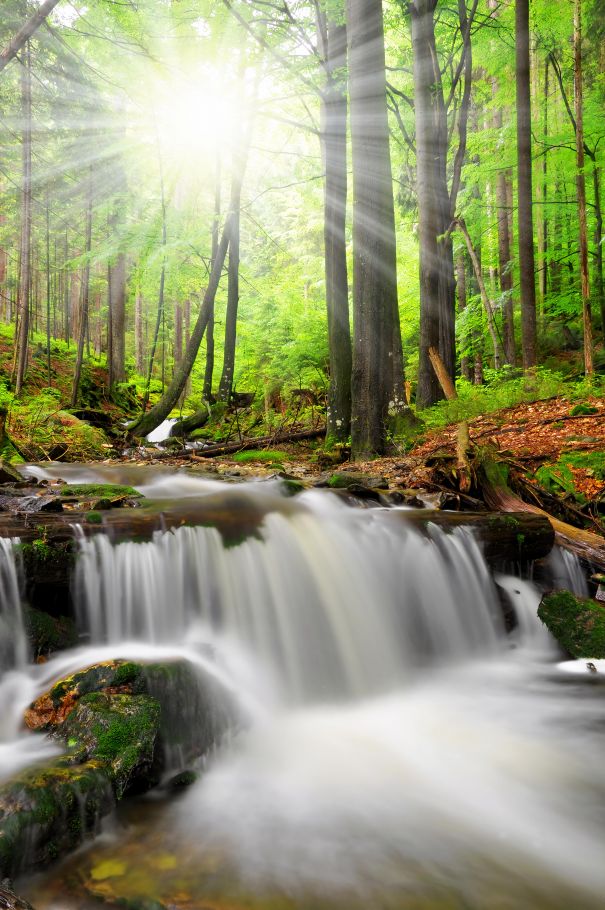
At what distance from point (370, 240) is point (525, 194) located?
458 centimetres

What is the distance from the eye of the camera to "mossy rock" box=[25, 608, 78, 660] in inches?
149

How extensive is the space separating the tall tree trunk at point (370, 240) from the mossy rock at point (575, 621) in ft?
14.5

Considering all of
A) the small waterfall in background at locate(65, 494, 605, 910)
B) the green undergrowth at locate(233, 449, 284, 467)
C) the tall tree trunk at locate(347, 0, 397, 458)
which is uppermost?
the tall tree trunk at locate(347, 0, 397, 458)

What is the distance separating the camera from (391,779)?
3215 millimetres

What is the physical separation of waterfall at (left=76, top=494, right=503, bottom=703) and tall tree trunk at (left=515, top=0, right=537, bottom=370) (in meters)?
7.23

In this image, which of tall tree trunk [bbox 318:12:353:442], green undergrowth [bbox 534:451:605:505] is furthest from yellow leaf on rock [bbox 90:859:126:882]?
tall tree trunk [bbox 318:12:353:442]

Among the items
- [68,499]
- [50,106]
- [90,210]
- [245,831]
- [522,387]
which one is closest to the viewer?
[245,831]

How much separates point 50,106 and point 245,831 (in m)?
21.9

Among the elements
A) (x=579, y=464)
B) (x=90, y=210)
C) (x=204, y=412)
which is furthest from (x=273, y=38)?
(x=579, y=464)

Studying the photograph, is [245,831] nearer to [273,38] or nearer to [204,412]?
[204,412]

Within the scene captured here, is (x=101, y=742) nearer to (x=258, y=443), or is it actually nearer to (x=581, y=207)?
(x=258, y=443)

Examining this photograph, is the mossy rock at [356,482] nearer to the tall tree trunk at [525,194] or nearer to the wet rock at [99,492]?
the wet rock at [99,492]

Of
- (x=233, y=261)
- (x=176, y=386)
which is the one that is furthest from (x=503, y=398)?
(x=233, y=261)

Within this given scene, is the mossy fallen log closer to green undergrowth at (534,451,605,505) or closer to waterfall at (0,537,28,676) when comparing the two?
waterfall at (0,537,28,676)
